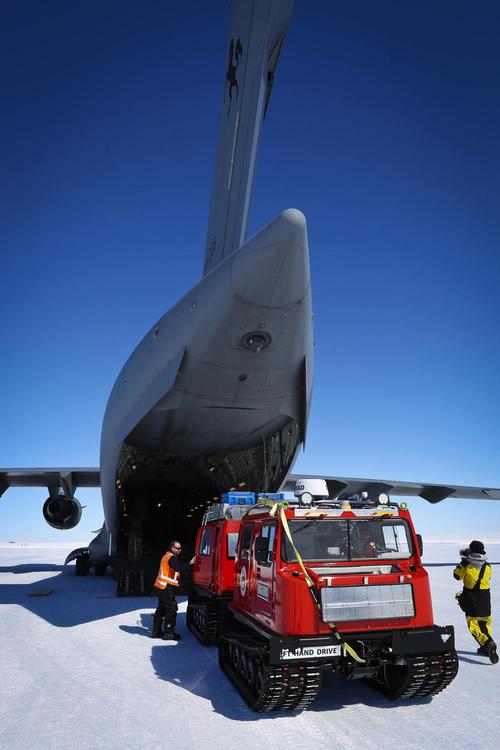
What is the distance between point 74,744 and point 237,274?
19.9 ft

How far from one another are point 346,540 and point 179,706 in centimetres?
245

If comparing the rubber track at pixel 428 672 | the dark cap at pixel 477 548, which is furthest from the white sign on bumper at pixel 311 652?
the dark cap at pixel 477 548

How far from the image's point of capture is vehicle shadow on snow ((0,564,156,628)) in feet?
32.7

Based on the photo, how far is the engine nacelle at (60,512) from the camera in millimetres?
17781

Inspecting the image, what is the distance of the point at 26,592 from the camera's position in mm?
13523

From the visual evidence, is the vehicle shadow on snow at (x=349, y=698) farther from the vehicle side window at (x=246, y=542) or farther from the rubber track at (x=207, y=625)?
the rubber track at (x=207, y=625)

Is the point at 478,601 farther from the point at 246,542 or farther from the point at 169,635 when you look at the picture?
the point at 169,635

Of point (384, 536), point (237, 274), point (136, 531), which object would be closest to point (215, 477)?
point (136, 531)

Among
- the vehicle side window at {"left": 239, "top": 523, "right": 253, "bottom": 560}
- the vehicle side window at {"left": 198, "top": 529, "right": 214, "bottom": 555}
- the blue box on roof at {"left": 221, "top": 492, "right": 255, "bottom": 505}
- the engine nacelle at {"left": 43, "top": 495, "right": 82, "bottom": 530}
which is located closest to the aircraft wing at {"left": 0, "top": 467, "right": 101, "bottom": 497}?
the engine nacelle at {"left": 43, "top": 495, "right": 82, "bottom": 530}

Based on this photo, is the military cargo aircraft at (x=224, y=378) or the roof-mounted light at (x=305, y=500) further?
the military cargo aircraft at (x=224, y=378)

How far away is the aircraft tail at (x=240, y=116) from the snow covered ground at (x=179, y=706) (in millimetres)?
10165

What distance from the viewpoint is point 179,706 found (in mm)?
4859

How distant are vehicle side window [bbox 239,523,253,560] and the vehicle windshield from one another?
3.84 feet

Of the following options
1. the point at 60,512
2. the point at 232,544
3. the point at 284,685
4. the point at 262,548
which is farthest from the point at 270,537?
the point at 60,512
